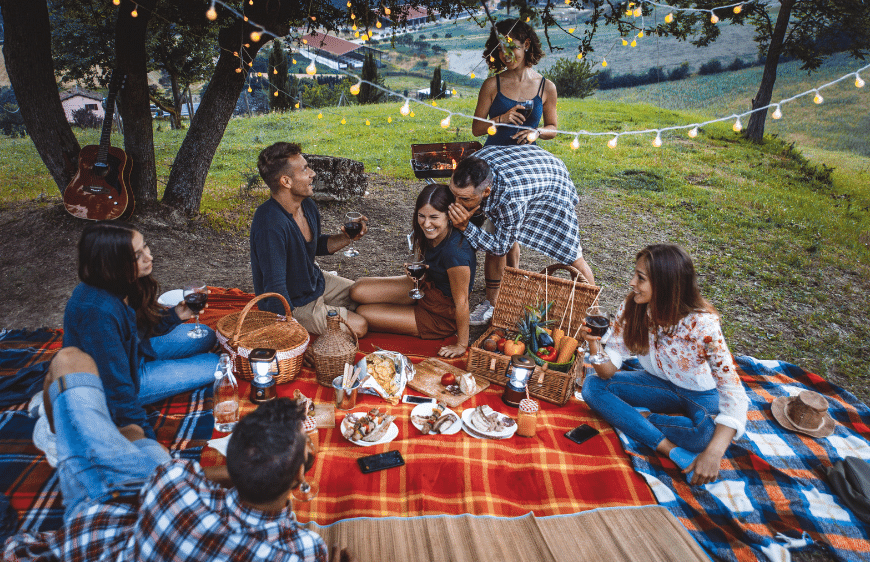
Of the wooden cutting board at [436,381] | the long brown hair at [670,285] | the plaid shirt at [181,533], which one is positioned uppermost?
the long brown hair at [670,285]

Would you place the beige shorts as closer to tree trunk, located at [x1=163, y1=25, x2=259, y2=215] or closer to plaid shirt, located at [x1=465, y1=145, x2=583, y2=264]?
plaid shirt, located at [x1=465, y1=145, x2=583, y2=264]

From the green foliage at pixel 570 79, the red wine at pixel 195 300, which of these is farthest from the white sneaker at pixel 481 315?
the green foliage at pixel 570 79

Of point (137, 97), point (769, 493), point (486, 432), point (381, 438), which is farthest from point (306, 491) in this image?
point (137, 97)

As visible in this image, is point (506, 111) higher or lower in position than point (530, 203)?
higher

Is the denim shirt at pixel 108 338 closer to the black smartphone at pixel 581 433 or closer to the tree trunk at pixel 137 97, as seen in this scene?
the black smartphone at pixel 581 433

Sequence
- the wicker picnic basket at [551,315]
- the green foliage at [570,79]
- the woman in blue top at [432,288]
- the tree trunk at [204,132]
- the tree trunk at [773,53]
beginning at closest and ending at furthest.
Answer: the wicker picnic basket at [551,315] → the woman in blue top at [432,288] → the tree trunk at [204,132] → the tree trunk at [773,53] → the green foliage at [570,79]

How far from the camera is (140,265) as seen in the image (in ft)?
8.61

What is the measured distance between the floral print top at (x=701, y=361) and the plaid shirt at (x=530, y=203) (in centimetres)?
130

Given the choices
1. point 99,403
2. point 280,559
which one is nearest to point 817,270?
point 280,559

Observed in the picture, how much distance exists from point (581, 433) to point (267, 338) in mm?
2123

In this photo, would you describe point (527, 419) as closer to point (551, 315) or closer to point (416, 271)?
point (551, 315)

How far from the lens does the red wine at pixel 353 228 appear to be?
3713 millimetres

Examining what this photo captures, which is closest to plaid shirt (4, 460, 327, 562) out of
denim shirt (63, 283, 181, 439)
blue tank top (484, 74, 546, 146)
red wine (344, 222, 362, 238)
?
denim shirt (63, 283, 181, 439)

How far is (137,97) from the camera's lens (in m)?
5.93
